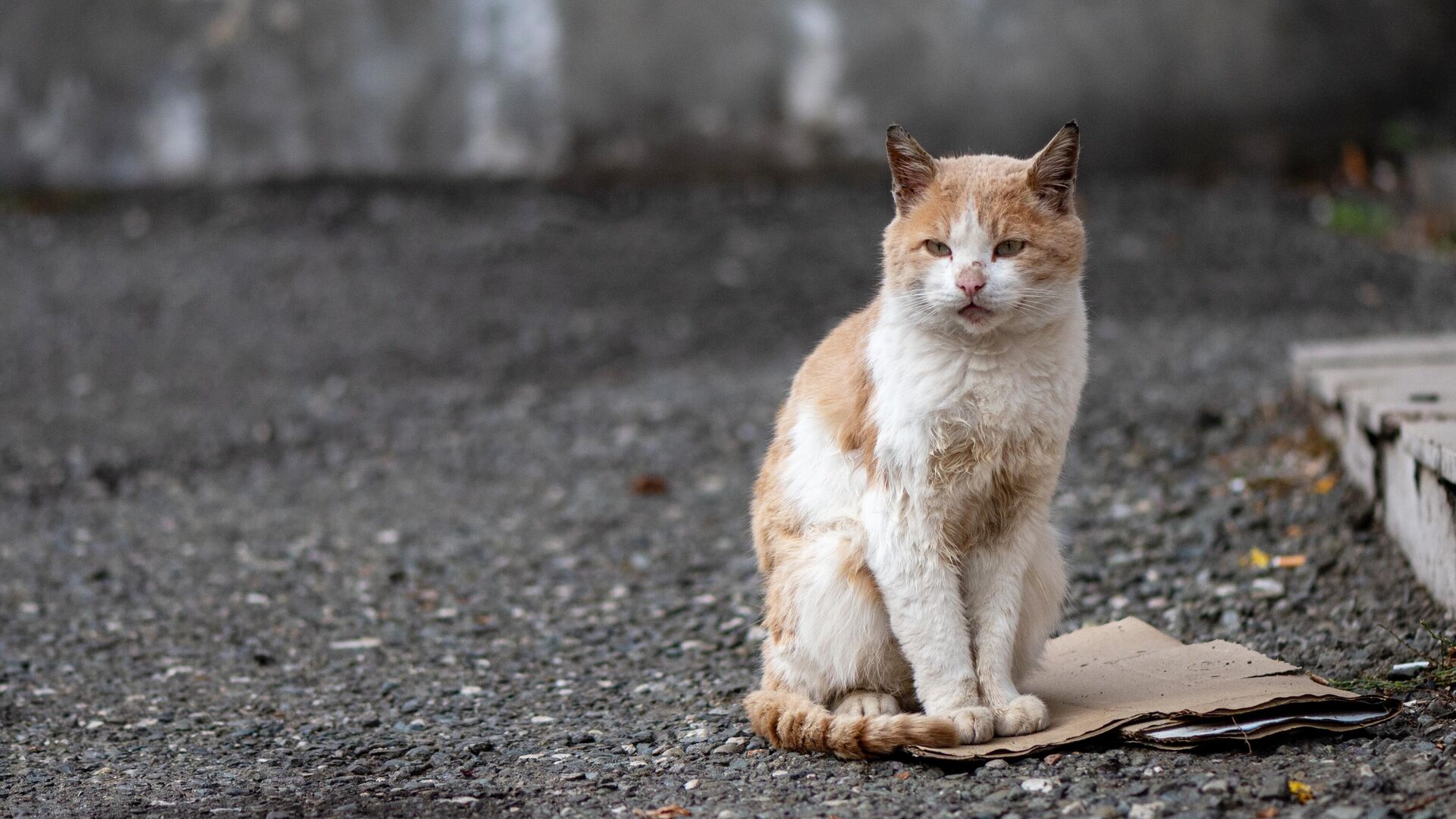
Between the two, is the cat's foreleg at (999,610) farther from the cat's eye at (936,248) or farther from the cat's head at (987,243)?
the cat's eye at (936,248)

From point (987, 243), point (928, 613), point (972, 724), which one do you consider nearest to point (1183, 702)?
point (972, 724)

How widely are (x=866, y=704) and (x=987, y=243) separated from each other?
3.93 feet

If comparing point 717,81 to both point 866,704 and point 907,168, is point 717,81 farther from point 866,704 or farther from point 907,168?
point 866,704

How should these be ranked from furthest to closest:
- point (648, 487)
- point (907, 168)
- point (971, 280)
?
point (648, 487), point (907, 168), point (971, 280)

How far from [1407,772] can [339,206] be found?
31.3 ft

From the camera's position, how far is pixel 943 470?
308 centimetres

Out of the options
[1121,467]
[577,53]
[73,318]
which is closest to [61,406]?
[73,318]

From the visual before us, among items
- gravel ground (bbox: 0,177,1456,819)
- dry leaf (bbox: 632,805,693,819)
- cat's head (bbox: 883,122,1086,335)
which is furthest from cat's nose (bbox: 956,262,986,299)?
dry leaf (bbox: 632,805,693,819)

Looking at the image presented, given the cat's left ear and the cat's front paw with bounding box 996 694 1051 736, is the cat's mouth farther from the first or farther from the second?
the cat's front paw with bounding box 996 694 1051 736

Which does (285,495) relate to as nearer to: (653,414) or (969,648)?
(653,414)

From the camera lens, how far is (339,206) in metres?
10.8

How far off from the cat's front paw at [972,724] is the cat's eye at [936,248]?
1.08 m

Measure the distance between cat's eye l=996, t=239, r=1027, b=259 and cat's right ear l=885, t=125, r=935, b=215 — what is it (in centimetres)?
26

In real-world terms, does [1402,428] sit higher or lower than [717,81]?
lower
